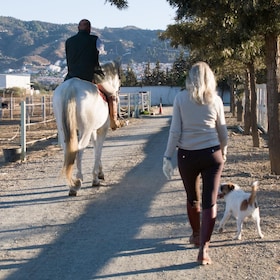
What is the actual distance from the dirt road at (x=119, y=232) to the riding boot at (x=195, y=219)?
0.35ft

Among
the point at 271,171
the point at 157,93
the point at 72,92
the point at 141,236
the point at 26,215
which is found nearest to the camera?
the point at 141,236

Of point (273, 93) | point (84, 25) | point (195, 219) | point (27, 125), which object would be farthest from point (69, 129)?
point (27, 125)

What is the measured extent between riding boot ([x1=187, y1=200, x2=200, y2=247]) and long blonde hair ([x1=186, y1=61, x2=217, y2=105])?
3.89ft

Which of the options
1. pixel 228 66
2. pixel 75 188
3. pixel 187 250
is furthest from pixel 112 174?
pixel 228 66

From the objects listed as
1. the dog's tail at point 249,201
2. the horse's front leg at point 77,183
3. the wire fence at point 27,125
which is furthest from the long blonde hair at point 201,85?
the wire fence at point 27,125

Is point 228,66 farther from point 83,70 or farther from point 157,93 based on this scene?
point 157,93

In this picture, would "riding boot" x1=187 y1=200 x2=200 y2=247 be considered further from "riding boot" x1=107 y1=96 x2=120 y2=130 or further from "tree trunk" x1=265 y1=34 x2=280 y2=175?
"tree trunk" x1=265 y1=34 x2=280 y2=175

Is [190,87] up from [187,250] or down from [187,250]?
up

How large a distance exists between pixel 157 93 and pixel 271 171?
58.1 meters

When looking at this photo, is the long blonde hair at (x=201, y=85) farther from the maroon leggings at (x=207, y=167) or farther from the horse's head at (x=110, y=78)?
the horse's head at (x=110, y=78)

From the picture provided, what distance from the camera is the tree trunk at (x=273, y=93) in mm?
10516

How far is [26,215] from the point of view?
24.9ft

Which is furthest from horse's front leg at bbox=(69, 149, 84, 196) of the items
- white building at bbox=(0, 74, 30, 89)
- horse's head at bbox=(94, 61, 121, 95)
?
white building at bbox=(0, 74, 30, 89)

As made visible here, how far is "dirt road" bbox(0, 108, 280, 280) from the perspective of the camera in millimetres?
5234
